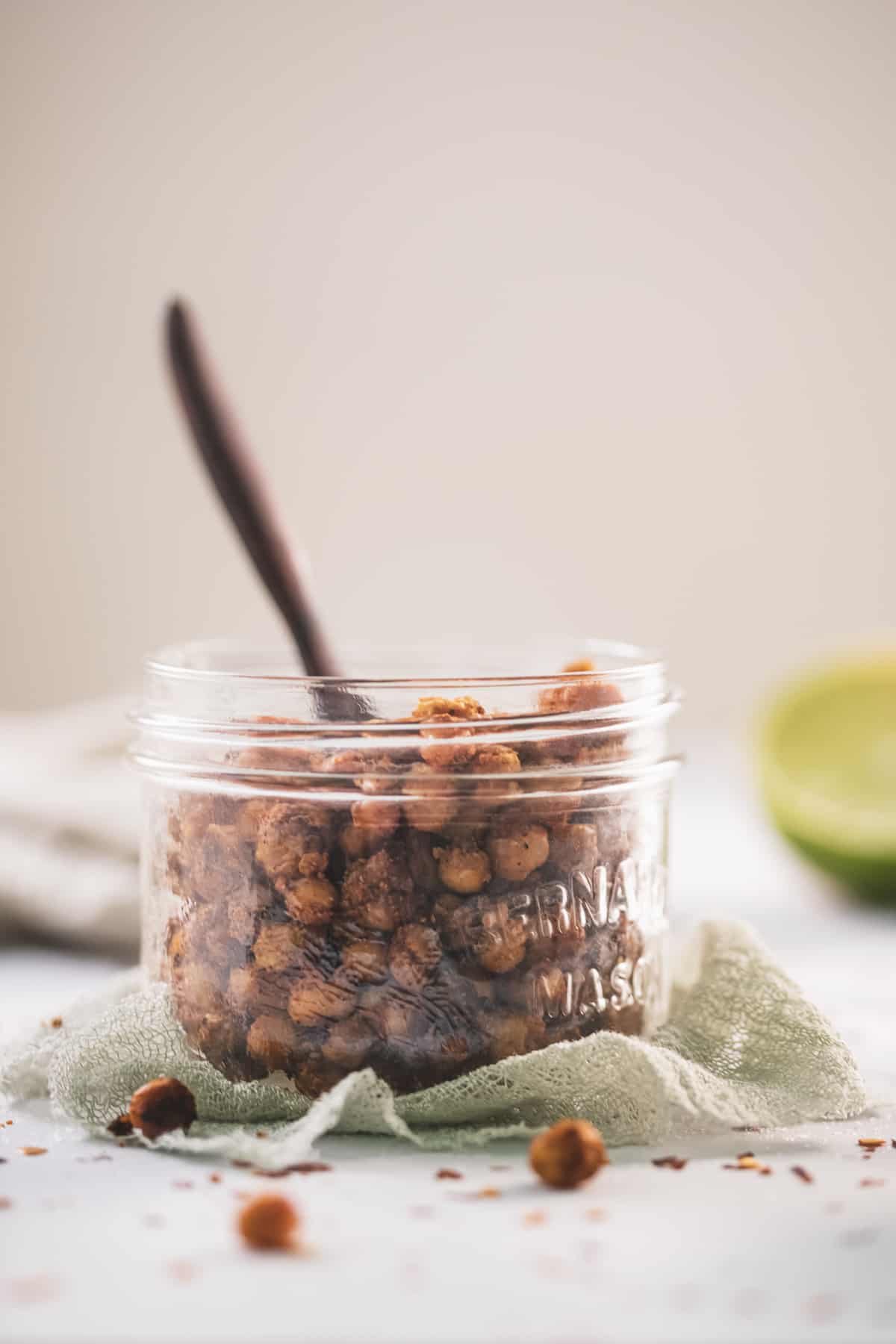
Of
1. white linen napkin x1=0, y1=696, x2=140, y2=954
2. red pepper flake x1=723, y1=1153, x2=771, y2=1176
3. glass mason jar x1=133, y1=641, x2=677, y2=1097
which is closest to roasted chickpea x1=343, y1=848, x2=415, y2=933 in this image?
glass mason jar x1=133, y1=641, x2=677, y2=1097

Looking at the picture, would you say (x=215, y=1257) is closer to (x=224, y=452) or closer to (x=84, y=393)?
(x=224, y=452)

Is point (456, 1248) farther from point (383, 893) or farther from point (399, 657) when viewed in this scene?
point (399, 657)

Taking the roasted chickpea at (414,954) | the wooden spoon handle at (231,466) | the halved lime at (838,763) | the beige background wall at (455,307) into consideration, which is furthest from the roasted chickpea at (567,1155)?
the beige background wall at (455,307)

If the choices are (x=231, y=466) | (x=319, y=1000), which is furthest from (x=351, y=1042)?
(x=231, y=466)

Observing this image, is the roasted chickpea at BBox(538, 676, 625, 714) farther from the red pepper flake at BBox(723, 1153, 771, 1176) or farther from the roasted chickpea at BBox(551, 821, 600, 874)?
the red pepper flake at BBox(723, 1153, 771, 1176)

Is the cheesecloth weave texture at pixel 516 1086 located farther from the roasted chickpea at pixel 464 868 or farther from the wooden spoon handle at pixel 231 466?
the wooden spoon handle at pixel 231 466

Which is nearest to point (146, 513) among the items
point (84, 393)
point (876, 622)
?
point (84, 393)
